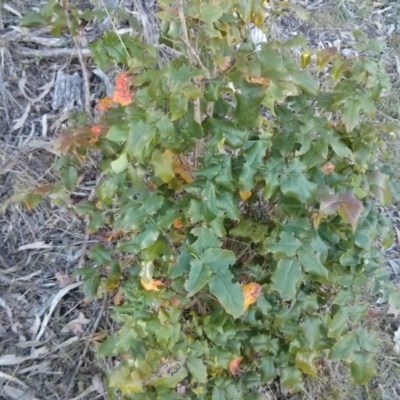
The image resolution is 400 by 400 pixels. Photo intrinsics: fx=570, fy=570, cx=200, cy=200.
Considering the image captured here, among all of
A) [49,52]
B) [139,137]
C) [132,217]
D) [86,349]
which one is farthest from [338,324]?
[49,52]

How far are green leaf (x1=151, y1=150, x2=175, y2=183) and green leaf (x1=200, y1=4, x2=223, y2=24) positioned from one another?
0.32 metres

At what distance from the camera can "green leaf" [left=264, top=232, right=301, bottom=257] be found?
1354 millimetres

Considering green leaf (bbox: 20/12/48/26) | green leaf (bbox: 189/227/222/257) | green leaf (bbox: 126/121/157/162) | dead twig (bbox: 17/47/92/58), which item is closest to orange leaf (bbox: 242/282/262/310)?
green leaf (bbox: 189/227/222/257)

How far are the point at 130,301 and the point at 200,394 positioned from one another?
1.18 feet

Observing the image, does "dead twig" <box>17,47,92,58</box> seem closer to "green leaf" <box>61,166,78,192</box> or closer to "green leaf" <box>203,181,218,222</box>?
"green leaf" <box>61,166,78,192</box>

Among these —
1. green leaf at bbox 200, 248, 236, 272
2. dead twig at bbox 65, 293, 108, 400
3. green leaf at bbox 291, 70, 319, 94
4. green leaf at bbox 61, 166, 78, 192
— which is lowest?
dead twig at bbox 65, 293, 108, 400

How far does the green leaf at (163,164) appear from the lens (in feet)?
4.41

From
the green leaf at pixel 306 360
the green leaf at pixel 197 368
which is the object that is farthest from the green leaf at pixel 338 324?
the green leaf at pixel 197 368

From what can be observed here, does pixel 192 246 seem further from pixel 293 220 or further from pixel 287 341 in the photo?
pixel 287 341

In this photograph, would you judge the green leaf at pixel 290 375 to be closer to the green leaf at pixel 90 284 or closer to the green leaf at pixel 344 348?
the green leaf at pixel 344 348

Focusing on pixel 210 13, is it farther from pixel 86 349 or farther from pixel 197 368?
pixel 86 349

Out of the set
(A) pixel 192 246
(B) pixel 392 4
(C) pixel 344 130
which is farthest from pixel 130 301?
(B) pixel 392 4

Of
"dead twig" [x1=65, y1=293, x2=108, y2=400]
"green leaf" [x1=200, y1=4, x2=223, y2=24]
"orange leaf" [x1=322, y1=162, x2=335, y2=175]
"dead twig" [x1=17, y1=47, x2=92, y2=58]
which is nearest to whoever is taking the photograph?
"green leaf" [x1=200, y1=4, x2=223, y2=24]

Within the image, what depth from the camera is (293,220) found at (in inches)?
55.7
